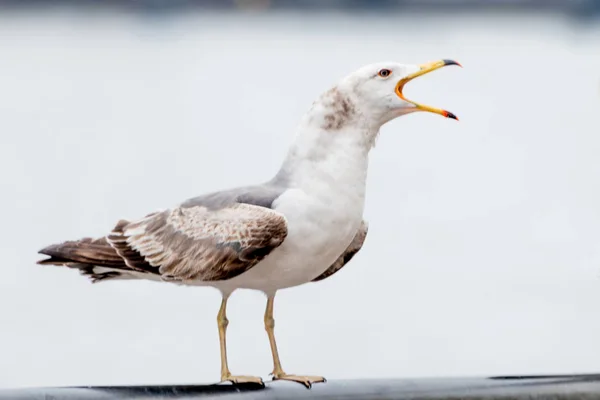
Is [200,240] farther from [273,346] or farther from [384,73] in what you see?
[384,73]

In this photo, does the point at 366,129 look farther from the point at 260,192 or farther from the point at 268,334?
the point at 268,334

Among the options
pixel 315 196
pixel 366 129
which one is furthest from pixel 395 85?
pixel 315 196

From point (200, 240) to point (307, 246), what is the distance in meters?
0.13

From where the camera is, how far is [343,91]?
45.8 inches

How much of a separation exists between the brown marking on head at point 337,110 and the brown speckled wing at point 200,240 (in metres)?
0.13

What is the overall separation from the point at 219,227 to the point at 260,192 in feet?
0.22

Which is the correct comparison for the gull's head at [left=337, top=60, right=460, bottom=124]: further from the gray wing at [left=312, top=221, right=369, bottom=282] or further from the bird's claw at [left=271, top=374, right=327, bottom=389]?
the bird's claw at [left=271, top=374, right=327, bottom=389]

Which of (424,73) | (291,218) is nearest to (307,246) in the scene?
(291,218)

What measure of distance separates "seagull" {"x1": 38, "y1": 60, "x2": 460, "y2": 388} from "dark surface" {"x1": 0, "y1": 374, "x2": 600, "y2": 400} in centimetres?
8

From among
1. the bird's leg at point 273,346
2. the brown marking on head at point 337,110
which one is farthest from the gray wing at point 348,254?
the brown marking on head at point 337,110

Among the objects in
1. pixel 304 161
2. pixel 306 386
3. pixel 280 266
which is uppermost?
pixel 304 161

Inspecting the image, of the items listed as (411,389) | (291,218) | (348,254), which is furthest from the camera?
(348,254)

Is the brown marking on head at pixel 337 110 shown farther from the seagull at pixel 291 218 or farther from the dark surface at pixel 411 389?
the dark surface at pixel 411 389

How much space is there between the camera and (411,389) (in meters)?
1.04
